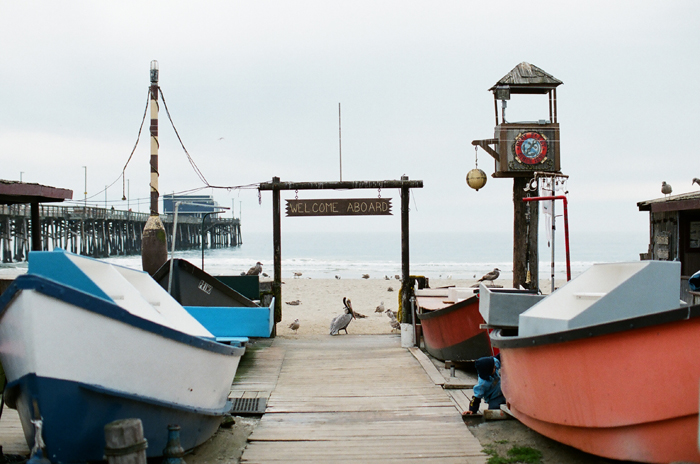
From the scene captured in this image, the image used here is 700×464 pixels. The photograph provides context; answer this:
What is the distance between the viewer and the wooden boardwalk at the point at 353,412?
5082mm

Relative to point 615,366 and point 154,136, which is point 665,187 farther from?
point 615,366

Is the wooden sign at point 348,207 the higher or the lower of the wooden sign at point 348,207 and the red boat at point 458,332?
the higher

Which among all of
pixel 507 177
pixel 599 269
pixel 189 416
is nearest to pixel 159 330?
pixel 189 416

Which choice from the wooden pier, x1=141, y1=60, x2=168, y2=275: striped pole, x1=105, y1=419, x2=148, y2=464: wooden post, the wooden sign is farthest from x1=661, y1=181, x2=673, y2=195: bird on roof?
the wooden pier

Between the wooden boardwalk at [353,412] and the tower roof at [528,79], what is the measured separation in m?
5.89

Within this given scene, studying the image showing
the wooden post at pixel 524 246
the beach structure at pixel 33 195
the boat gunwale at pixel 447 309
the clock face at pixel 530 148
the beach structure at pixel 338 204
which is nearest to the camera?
the beach structure at pixel 33 195

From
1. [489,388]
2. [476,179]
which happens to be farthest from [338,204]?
[489,388]

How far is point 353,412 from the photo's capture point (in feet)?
21.0

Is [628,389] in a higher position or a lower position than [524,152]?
lower

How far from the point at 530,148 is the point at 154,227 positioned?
7932mm

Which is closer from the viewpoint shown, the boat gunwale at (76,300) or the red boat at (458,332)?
the boat gunwale at (76,300)

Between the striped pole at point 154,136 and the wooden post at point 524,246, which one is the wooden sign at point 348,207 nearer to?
the wooden post at point 524,246

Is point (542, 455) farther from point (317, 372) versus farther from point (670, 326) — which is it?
point (317, 372)

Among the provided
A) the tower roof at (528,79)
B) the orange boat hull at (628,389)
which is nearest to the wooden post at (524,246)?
the tower roof at (528,79)
